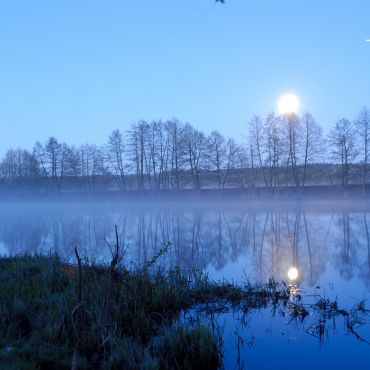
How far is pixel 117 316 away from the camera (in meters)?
6.27

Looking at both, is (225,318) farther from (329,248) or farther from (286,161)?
(286,161)

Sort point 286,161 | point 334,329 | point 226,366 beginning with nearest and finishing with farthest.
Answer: point 226,366, point 334,329, point 286,161

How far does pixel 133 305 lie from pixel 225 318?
1.57 metres

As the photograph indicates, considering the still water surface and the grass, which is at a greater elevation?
the grass

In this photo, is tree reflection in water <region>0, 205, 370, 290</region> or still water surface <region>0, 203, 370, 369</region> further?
tree reflection in water <region>0, 205, 370, 290</region>

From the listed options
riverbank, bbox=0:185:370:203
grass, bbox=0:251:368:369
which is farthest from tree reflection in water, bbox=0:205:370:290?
riverbank, bbox=0:185:370:203

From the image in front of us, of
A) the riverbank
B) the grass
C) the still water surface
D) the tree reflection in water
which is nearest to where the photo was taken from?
the grass

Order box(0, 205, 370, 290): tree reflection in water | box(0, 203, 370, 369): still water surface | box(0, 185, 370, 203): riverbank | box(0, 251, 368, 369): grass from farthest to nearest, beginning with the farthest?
box(0, 185, 370, 203): riverbank
box(0, 205, 370, 290): tree reflection in water
box(0, 203, 370, 369): still water surface
box(0, 251, 368, 369): grass

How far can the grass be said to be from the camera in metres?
→ 4.95

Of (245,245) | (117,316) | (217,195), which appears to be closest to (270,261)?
(245,245)

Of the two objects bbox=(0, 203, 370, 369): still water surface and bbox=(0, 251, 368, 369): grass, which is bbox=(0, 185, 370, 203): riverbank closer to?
bbox=(0, 203, 370, 369): still water surface

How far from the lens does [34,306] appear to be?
6.72m

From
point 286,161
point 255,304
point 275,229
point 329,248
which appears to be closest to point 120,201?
point 286,161

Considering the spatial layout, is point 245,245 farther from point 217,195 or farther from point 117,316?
point 217,195
